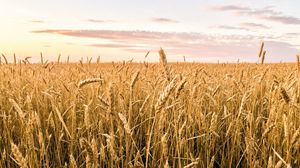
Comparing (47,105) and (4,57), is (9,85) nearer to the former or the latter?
(4,57)

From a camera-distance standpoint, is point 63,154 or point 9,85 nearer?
point 63,154

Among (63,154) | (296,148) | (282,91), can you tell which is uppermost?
(282,91)

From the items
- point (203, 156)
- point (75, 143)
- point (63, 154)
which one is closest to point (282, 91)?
point (203, 156)

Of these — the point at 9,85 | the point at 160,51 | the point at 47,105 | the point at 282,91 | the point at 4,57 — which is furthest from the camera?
the point at 4,57

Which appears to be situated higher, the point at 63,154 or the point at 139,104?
the point at 139,104

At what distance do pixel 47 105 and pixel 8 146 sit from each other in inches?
21.9

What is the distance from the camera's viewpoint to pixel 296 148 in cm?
184

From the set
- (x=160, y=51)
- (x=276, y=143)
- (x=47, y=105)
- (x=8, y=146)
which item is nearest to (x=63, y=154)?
(x=8, y=146)

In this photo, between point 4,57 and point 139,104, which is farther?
point 4,57

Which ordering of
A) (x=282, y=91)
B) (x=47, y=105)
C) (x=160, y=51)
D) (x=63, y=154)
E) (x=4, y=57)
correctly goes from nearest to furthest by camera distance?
1. (x=282, y=91)
2. (x=160, y=51)
3. (x=63, y=154)
4. (x=47, y=105)
5. (x=4, y=57)

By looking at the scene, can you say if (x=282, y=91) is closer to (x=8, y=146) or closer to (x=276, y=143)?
(x=276, y=143)

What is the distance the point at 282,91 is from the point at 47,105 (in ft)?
5.86

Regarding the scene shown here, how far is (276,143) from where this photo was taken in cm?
197

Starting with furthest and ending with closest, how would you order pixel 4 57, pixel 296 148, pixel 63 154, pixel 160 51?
pixel 4 57
pixel 63 154
pixel 296 148
pixel 160 51
